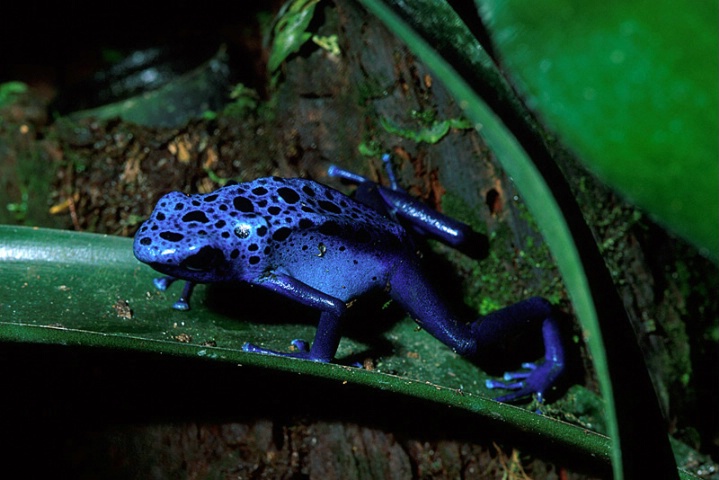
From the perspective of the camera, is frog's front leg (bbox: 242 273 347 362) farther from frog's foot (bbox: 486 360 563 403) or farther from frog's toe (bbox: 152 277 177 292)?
frog's foot (bbox: 486 360 563 403)

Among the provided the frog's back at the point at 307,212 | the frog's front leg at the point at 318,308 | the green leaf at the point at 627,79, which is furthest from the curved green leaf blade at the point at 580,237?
Result: the frog's back at the point at 307,212

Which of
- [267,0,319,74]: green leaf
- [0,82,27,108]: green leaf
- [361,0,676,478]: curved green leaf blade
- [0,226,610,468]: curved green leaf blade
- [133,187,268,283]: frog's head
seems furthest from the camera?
[0,82,27,108]: green leaf

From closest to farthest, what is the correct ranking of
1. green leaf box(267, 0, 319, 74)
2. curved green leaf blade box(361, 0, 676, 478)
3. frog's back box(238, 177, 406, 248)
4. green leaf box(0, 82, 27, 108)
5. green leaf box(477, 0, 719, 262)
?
green leaf box(477, 0, 719, 262) < curved green leaf blade box(361, 0, 676, 478) < frog's back box(238, 177, 406, 248) < green leaf box(267, 0, 319, 74) < green leaf box(0, 82, 27, 108)

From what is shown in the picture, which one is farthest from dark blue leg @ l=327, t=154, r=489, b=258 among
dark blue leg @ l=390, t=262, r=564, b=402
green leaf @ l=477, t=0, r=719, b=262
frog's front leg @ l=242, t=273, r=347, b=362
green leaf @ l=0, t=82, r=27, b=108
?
green leaf @ l=0, t=82, r=27, b=108

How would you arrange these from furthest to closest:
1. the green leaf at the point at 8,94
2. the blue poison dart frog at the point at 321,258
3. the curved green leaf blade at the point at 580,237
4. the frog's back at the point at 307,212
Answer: the green leaf at the point at 8,94
the frog's back at the point at 307,212
the blue poison dart frog at the point at 321,258
the curved green leaf blade at the point at 580,237

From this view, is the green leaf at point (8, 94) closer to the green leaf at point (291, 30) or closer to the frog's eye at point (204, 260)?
the green leaf at point (291, 30)
